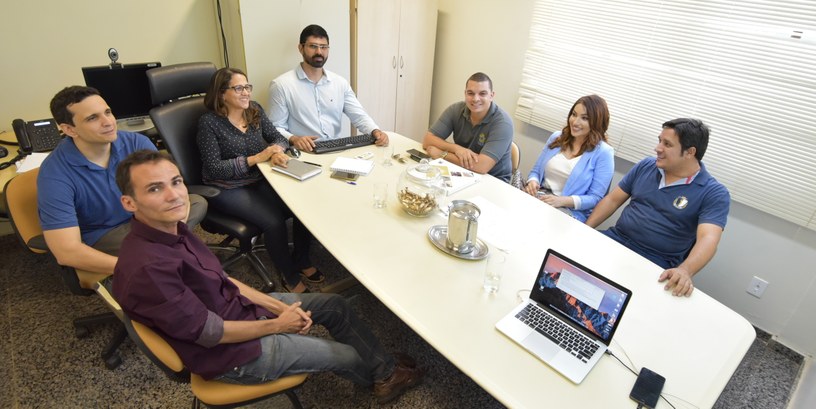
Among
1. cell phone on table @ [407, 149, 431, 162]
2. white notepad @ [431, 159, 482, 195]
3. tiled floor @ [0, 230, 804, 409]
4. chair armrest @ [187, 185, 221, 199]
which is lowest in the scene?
tiled floor @ [0, 230, 804, 409]

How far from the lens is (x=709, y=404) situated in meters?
1.11

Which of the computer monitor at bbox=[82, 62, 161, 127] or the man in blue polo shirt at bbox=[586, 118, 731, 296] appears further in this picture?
the computer monitor at bbox=[82, 62, 161, 127]

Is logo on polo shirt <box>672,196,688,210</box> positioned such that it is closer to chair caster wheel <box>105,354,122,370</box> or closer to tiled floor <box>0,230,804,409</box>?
tiled floor <box>0,230,804,409</box>

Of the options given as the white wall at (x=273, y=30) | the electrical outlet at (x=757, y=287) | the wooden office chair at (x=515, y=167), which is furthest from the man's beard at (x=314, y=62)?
the electrical outlet at (x=757, y=287)

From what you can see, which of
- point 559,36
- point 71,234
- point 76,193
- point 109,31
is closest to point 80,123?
point 76,193

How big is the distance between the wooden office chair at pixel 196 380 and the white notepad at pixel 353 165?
115 cm

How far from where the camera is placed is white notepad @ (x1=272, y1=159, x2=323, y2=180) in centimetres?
219

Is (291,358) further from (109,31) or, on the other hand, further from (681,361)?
(109,31)

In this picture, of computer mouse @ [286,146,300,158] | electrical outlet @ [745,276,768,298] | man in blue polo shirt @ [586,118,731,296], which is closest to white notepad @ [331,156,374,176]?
computer mouse @ [286,146,300,158]

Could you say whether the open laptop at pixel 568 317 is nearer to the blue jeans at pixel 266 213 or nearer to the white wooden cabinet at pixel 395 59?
the blue jeans at pixel 266 213

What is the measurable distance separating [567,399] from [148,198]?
1.37 m

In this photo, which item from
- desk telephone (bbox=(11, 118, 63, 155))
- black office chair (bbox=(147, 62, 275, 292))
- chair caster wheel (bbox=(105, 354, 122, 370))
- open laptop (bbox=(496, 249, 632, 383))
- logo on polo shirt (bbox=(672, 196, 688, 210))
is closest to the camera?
open laptop (bbox=(496, 249, 632, 383))

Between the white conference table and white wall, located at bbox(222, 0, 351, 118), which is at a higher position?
white wall, located at bbox(222, 0, 351, 118)

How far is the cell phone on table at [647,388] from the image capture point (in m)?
1.09
